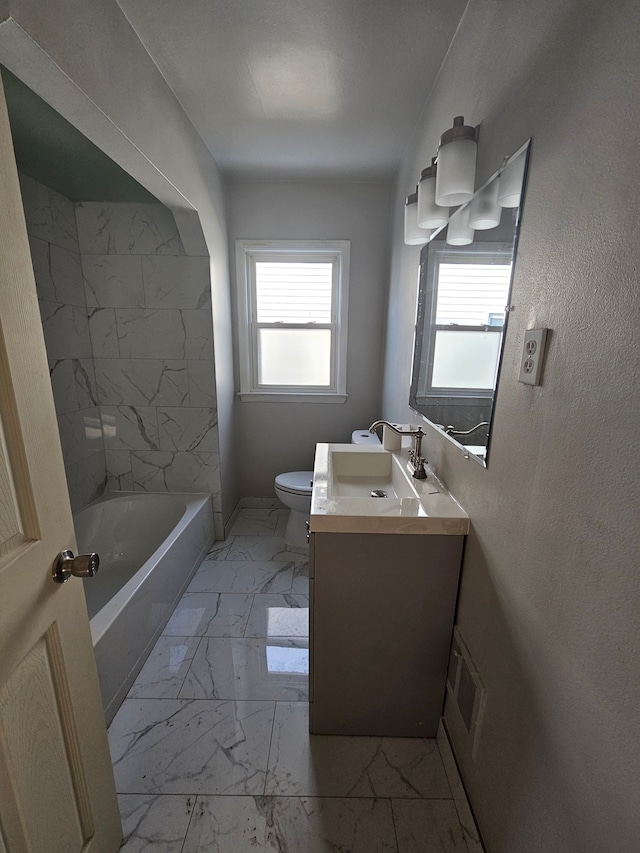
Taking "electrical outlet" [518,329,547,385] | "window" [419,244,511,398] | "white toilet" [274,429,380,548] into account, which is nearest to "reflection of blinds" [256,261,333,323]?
"white toilet" [274,429,380,548]

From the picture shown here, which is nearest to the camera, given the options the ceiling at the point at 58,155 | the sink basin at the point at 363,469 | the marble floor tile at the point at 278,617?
the ceiling at the point at 58,155

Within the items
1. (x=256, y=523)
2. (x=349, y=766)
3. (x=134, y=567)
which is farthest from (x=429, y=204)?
(x=134, y=567)

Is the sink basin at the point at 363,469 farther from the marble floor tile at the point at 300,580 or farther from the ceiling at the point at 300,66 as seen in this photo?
the ceiling at the point at 300,66

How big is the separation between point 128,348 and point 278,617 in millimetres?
1909

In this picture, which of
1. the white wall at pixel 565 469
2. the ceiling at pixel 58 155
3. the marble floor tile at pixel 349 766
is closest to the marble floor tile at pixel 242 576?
the marble floor tile at pixel 349 766

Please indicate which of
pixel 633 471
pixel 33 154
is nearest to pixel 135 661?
pixel 633 471

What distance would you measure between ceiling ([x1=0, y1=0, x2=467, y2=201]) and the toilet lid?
1.95 m

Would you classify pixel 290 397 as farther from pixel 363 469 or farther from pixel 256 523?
pixel 363 469

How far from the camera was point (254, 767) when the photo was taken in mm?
1185

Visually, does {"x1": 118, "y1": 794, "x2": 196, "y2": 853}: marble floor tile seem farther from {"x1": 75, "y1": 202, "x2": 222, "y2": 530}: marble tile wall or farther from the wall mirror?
{"x1": 75, "y1": 202, "x2": 222, "y2": 530}: marble tile wall

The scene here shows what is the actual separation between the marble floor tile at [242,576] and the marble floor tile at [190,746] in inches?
26.6

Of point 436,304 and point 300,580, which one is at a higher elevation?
point 436,304

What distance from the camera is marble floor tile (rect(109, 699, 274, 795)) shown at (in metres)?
1.14

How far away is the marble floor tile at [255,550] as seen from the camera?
92.4 inches
